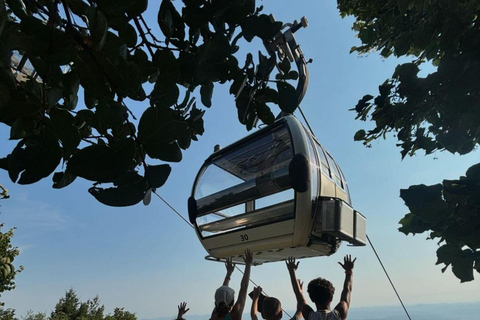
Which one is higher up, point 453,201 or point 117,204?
point 453,201

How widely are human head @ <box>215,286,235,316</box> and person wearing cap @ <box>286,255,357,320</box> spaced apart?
23.2 inches

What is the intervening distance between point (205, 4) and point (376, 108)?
245cm

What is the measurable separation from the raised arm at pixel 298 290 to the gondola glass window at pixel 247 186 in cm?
52

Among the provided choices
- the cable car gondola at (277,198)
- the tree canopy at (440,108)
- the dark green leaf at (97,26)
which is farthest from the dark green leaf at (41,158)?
the cable car gondola at (277,198)

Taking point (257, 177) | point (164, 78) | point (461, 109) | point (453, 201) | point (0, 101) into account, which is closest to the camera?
point (0, 101)

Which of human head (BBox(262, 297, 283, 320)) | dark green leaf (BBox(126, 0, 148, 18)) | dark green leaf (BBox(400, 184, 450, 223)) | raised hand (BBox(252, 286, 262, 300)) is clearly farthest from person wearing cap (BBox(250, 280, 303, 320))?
dark green leaf (BBox(126, 0, 148, 18))

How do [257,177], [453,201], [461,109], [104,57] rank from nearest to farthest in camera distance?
[104,57]
[453,201]
[461,109]
[257,177]

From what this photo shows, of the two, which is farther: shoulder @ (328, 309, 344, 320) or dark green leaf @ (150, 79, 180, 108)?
shoulder @ (328, 309, 344, 320)

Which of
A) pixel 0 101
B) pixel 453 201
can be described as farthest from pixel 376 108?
pixel 0 101

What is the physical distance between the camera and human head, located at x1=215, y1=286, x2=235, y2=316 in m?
3.12

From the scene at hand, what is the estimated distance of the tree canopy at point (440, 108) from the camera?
190 centimetres

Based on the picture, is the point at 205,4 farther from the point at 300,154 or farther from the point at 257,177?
the point at 257,177

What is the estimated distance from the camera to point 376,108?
327 centimetres

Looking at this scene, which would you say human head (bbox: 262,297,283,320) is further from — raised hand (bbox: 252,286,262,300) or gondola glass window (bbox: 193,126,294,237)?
gondola glass window (bbox: 193,126,294,237)
